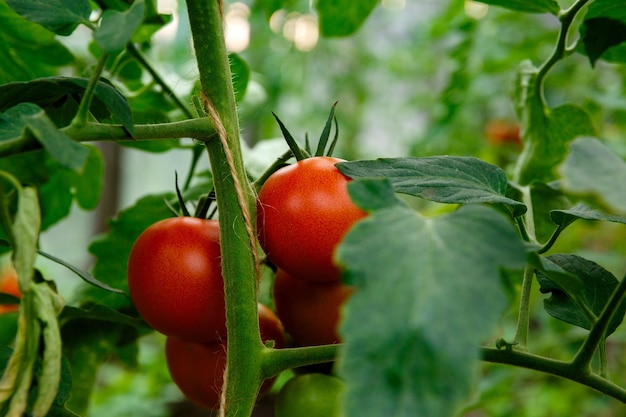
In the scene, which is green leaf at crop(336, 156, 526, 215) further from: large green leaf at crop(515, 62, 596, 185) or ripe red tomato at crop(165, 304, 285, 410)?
large green leaf at crop(515, 62, 596, 185)

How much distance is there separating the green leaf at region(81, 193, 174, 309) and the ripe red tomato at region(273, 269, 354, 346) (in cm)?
24

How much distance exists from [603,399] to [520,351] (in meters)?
1.19

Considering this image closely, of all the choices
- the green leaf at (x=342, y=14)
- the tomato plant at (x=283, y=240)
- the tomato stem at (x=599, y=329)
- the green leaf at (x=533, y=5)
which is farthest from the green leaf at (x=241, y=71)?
the tomato stem at (x=599, y=329)

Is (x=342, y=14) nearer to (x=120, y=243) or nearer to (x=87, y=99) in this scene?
(x=120, y=243)

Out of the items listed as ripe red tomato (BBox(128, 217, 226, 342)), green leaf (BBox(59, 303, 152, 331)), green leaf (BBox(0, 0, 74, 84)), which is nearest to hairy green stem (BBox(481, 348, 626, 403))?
ripe red tomato (BBox(128, 217, 226, 342))

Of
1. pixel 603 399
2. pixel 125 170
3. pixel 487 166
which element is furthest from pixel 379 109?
pixel 487 166

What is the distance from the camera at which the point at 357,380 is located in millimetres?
268

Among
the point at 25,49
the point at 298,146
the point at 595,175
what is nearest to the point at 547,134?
the point at 298,146

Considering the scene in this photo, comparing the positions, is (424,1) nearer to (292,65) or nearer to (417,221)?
(292,65)

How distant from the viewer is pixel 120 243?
722 mm

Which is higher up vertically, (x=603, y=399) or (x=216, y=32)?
(x=216, y=32)

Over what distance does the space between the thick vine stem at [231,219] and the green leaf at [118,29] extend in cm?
8

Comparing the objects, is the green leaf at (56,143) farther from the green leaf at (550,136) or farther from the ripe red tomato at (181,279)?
the green leaf at (550,136)

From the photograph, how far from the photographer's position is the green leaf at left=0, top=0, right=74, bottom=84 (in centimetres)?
68
